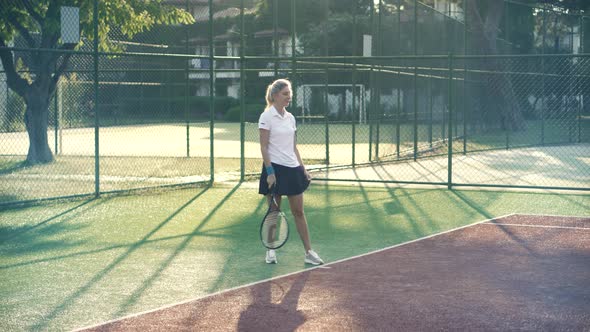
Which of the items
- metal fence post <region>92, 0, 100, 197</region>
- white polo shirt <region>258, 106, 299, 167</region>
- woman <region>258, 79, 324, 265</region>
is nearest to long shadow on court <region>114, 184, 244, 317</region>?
woman <region>258, 79, 324, 265</region>

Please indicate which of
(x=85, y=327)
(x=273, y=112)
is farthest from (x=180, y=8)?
(x=85, y=327)

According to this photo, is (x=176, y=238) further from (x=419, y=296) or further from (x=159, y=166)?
(x=159, y=166)

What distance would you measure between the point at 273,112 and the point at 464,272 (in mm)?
2559

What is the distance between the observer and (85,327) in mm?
6707

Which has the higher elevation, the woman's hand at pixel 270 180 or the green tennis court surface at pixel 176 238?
the woman's hand at pixel 270 180

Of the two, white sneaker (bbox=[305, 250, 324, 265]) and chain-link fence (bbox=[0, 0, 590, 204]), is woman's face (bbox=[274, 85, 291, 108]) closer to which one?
white sneaker (bbox=[305, 250, 324, 265])

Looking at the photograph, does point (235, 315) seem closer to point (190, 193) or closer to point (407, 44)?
point (190, 193)

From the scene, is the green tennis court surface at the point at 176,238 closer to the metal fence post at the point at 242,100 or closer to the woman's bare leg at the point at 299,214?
the woman's bare leg at the point at 299,214

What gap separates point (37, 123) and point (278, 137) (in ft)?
38.0

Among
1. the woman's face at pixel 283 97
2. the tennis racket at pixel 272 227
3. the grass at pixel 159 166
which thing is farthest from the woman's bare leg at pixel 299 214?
the grass at pixel 159 166

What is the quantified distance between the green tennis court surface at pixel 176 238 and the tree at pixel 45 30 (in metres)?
4.63

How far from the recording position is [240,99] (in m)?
17.6

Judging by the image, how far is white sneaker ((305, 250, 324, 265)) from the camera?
920 cm

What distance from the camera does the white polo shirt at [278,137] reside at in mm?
8984
